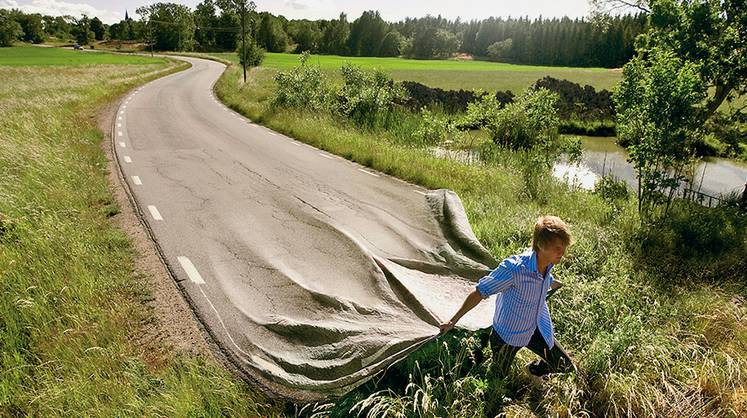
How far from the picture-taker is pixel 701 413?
3.58 m

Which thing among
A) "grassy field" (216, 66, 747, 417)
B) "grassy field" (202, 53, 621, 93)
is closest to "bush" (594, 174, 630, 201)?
"grassy field" (216, 66, 747, 417)

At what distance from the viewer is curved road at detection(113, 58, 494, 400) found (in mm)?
4156

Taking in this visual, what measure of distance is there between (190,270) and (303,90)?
15.4m

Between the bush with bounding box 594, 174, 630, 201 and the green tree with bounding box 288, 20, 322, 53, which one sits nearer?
the bush with bounding box 594, 174, 630, 201

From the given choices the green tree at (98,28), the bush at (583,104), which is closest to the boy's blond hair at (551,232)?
the bush at (583,104)

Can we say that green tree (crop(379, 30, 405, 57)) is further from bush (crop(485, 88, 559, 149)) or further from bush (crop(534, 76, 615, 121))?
bush (crop(485, 88, 559, 149))

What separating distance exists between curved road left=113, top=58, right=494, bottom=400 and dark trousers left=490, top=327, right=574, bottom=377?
1.81 ft

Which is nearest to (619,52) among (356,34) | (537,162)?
(356,34)

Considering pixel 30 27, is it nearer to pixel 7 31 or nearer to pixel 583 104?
pixel 7 31

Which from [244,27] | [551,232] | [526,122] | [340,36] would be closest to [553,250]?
[551,232]

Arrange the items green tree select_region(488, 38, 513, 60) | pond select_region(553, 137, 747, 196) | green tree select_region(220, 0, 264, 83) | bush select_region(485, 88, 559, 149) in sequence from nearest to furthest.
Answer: bush select_region(485, 88, 559, 149) < pond select_region(553, 137, 747, 196) < green tree select_region(220, 0, 264, 83) < green tree select_region(488, 38, 513, 60)

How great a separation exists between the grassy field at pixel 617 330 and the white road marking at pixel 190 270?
3044mm

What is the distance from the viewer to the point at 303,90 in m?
20.1

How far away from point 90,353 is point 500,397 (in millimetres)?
3839
